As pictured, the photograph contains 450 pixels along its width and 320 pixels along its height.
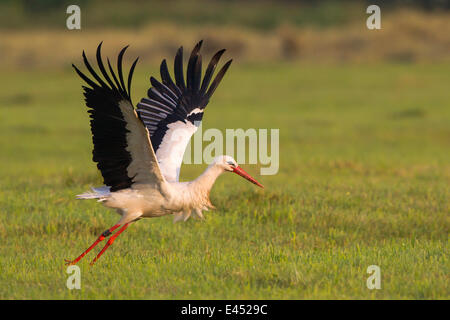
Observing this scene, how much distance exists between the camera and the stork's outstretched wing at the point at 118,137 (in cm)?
638

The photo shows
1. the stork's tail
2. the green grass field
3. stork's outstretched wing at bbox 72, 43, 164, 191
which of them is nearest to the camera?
the green grass field

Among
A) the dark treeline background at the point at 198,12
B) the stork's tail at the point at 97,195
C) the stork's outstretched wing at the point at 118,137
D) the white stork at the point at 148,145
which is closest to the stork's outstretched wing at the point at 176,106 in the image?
the white stork at the point at 148,145

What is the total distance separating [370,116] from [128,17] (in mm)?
28474

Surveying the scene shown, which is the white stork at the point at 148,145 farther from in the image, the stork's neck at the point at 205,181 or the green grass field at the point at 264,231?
the green grass field at the point at 264,231

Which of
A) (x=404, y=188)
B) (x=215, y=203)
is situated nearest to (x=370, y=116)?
(x=404, y=188)

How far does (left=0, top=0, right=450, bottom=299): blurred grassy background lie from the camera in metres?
6.49

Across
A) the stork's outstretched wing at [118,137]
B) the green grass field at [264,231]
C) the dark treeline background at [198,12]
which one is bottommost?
the green grass field at [264,231]

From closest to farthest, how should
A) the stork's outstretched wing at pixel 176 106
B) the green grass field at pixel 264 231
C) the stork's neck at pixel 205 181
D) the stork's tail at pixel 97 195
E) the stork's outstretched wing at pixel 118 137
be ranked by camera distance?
the green grass field at pixel 264 231 < the stork's outstretched wing at pixel 118 137 < the stork's tail at pixel 97 195 < the stork's neck at pixel 205 181 < the stork's outstretched wing at pixel 176 106

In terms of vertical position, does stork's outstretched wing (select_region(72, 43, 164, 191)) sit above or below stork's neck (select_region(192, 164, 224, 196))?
above

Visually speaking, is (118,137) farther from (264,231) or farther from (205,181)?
(264,231)

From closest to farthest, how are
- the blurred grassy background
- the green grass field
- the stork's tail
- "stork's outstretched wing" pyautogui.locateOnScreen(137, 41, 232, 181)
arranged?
Answer: 1. the green grass field
2. the blurred grassy background
3. the stork's tail
4. "stork's outstretched wing" pyautogui.locateOnScreen(137, 41, 232, 181)

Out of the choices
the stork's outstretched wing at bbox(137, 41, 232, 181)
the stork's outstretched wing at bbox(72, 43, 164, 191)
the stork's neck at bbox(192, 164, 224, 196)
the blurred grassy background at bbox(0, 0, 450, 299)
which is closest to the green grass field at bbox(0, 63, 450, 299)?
the blurred grassy background at bbox(0, 0, 450, 299)

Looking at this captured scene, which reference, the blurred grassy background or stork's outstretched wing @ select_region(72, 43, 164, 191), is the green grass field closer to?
the blurred grassy background
